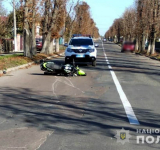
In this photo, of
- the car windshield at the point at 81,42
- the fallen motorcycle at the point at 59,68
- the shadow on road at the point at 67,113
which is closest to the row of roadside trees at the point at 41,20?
the car windshield at the point at 81,42

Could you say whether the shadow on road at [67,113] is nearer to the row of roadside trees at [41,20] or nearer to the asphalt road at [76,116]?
the asphalt road at [76,116]

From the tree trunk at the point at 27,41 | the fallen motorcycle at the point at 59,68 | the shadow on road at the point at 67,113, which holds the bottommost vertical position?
the shadow on road at the point at 67,113

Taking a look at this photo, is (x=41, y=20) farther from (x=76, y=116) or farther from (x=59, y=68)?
(x=76, y=116)

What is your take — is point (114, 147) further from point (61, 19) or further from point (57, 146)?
point (61, 19)

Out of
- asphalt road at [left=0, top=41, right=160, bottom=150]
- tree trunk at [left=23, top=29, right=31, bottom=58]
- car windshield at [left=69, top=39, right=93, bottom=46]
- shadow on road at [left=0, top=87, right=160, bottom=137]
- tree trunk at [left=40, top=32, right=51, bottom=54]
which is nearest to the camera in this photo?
asphalt road at [left=0, top=41, right=160, bottom=150]

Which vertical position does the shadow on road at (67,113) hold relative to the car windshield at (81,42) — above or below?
below

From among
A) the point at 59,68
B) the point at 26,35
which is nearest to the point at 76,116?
the point at 59,68

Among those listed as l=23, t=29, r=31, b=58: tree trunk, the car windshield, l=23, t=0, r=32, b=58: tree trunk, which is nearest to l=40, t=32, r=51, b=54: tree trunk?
l=23, t=0, r=32, b=58: tree trunk

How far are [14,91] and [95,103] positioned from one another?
10.7 feet

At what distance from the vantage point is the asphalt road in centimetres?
538

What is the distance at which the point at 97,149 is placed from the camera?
506 cm

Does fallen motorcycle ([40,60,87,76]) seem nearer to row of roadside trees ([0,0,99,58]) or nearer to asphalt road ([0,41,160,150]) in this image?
asphalt road ([0,41,160,150])

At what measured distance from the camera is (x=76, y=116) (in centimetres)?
711

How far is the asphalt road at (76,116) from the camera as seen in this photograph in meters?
5.38
